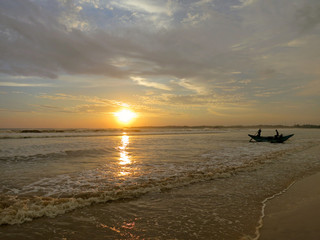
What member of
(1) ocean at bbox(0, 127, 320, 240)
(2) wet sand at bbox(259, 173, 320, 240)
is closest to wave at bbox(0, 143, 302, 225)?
(1) ocean at bbox(0, 127, 320, 240)

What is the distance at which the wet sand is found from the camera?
16.1ft

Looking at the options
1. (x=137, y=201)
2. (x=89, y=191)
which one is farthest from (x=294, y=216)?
(x=89, y=191)

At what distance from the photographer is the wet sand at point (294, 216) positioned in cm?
490

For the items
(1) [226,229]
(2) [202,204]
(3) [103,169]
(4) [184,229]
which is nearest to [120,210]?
(4) [184,229]

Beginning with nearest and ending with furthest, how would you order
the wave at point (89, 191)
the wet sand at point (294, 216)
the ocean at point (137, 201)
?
the wet sand at point (294, 216) → the ocean at point (137, 201) → the wave at point (89, 191)

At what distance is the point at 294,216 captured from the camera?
591cm

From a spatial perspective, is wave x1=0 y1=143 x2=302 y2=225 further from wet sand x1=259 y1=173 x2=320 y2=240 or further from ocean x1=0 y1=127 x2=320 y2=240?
wet sand x1=259 y1=173 x2=320 y2=240

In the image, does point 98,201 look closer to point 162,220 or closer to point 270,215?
point 162,220

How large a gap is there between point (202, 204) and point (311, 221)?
10.1 ft

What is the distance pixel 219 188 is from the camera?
885 centimetres

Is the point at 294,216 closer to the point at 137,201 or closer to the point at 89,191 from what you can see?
the point at 137,201

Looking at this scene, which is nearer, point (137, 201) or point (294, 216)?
point (294, 216)

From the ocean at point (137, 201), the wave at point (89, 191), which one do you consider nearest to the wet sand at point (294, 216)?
the ocean at point (137, 201)

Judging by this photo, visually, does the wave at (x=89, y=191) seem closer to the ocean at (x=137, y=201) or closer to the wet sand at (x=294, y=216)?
the ocean at (x=137, y=201)
